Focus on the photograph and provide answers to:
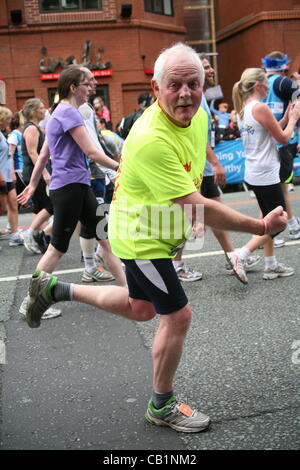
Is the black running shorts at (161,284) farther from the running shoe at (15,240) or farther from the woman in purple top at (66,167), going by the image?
the running shoe at (15,240)

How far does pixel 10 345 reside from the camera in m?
4.32

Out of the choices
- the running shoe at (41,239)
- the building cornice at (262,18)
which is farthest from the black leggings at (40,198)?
the building cornice at (262,18)

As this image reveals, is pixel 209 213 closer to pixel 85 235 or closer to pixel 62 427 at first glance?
pixel 62 427

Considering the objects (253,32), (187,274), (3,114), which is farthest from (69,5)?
(187,274)

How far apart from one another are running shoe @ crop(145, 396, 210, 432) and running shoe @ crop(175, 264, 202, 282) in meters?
2.88

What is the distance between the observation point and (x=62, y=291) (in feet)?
10.6

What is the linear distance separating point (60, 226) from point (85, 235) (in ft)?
3.24

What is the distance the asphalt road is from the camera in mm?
2846

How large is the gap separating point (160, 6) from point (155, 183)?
20142 mm

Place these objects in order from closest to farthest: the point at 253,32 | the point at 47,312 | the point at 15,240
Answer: the point at 47,312
the point at 15,240
the point at 253,32

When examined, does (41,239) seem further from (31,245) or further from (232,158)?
(232,158)

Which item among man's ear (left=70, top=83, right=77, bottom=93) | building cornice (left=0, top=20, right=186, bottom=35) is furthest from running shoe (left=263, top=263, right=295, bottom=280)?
building cornice (left=0, top=20, right=186, bottom=35)

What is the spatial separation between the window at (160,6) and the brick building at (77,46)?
0.93 feet

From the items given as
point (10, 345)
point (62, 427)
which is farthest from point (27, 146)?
point (62, 427)
